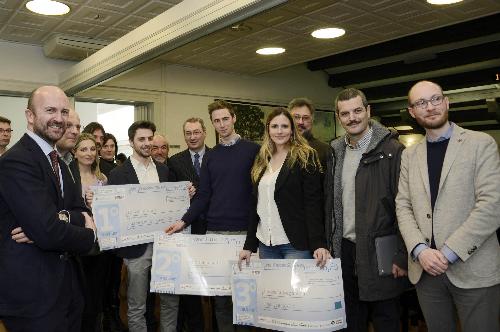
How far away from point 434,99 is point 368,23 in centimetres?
284

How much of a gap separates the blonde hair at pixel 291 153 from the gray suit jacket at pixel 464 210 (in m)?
0.55

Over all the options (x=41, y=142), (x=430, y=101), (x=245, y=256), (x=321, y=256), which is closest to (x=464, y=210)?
(x=430, y=101)

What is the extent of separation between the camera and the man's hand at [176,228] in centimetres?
294

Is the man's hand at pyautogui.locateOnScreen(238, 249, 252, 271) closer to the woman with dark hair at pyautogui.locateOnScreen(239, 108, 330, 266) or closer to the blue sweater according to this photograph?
the woman with dark hair at pyautogui.locateOnScreen(239, 108, 330, 266)

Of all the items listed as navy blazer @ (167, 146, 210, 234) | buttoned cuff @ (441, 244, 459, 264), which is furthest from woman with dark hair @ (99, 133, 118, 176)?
buttoned cuff @ (441, 244, 459, 264)

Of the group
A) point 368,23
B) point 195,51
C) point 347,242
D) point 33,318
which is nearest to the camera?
point 33,318

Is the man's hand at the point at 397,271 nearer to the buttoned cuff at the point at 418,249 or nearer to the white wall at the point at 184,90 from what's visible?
the buttoned cuff at the point at 418,249

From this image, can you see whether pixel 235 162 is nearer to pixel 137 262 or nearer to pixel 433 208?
pixel 137 262

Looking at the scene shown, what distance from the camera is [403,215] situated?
216cm

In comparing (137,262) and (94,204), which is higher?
→ (94,204)

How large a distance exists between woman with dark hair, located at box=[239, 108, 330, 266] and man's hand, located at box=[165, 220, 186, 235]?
0.55 meters

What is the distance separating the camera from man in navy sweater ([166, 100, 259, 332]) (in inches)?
110

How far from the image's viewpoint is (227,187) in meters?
2.80

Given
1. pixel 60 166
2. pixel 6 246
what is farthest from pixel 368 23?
pixel 6 246
